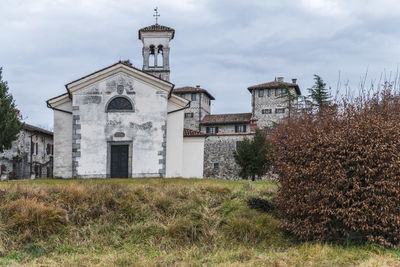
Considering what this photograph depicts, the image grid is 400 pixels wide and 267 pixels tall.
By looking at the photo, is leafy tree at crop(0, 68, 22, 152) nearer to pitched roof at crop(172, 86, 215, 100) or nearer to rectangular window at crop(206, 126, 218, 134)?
rectangular window at crop(206, 126, 218, 134)

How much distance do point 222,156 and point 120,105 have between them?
21.3m

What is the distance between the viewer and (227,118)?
52.5 meters

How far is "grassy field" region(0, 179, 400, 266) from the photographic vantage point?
8.61 m

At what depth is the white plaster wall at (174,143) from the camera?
75.0 ft

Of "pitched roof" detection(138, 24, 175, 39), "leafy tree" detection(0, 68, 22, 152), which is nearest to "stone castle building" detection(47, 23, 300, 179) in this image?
"leafy tree" detection(0, 68, 22, 152)

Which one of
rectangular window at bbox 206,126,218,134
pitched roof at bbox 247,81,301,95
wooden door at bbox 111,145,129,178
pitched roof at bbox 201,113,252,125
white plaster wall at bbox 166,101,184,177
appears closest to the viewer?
wooden door at bbox 111,145,129,178

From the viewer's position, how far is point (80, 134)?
21.9 meters

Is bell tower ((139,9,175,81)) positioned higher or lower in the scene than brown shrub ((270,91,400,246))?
higher

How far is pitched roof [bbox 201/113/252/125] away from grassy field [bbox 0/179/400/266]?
38687 millimetres

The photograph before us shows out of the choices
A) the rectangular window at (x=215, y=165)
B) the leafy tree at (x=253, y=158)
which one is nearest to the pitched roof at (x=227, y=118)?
the rectangular window at (x=215, y=165)

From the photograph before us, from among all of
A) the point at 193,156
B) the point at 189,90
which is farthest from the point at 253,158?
the point at 189,90

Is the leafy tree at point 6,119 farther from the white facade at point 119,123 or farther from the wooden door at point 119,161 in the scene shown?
the wooden door at point 119,161

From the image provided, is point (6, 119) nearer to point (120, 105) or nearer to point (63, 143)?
point (63, 143)

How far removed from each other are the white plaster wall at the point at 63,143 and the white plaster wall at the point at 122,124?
1.63 metres
